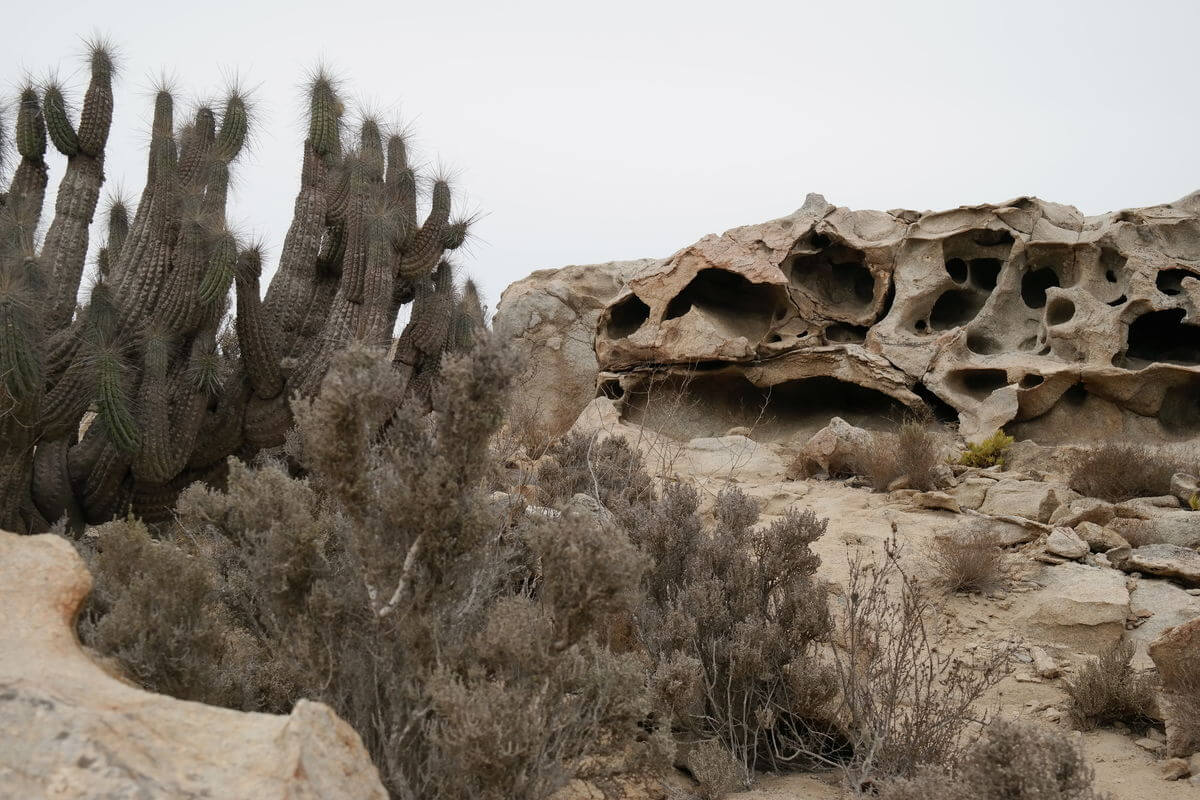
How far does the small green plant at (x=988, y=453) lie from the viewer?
29.3 feet

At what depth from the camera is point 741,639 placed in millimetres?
3822

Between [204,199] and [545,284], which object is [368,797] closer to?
[204,199]

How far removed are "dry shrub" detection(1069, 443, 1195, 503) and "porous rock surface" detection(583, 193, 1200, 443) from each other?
1.71 meters

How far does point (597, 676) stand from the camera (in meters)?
2.69

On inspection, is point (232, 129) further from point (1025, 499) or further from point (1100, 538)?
point (1100, 538)

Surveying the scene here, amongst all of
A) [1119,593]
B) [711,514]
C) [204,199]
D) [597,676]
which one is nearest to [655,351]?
[711,514]

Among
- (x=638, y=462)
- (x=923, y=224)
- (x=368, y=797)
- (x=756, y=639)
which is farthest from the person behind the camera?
(x=923, y=224)

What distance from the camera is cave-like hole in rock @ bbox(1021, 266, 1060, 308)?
35.8 ft

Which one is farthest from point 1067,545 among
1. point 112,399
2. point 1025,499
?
point 112,399

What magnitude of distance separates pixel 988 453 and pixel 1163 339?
3.20 m

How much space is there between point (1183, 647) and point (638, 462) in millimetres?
4478

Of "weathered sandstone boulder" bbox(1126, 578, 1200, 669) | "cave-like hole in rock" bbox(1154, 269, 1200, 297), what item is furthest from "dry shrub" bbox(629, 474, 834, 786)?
"cave-like hole in rock" bbox(1154, 269, 1200, 297)

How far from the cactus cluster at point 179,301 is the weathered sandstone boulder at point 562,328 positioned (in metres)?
4.57

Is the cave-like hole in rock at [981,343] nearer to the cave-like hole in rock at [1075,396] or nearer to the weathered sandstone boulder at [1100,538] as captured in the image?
the cave-like hole in rock at [1075,396]
